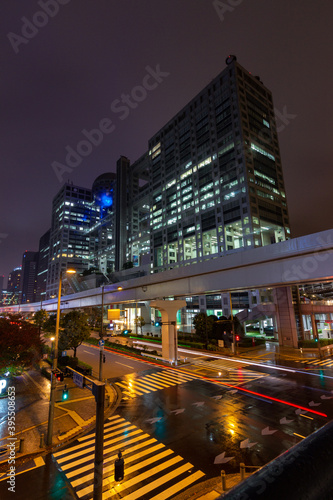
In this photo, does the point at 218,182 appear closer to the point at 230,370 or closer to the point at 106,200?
the point at 230,370

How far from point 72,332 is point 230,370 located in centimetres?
1949

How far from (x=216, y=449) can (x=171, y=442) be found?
8.09ft

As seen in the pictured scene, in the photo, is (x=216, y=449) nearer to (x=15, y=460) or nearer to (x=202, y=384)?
(x=15, y=460)

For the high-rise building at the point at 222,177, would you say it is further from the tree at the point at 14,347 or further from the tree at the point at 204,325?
the tree at the point at 14,347

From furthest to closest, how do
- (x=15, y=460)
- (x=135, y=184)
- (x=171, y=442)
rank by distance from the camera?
(x=135, y=184), (x=171, y=442), (x=15, y=460)

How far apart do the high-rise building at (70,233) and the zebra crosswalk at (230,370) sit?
502 feet

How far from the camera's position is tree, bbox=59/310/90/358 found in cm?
3238

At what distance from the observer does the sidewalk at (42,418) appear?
14289mm

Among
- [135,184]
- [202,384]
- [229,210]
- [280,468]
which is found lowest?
[202,384]

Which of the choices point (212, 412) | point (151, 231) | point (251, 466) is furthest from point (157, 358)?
point (151, 231)

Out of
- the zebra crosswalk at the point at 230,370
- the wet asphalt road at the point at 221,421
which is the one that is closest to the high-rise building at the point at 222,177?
the zebra crosswalk at the point at 230,370

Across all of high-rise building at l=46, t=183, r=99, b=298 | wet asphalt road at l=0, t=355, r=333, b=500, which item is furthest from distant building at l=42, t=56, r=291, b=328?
high-rise building at l=46, t=183, r=99, b=298

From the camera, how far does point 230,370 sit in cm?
3020

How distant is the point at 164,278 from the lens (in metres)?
35.7
